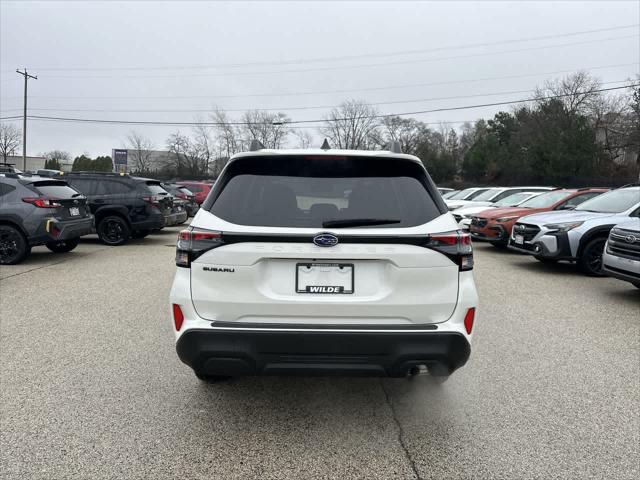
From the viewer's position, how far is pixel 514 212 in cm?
1172

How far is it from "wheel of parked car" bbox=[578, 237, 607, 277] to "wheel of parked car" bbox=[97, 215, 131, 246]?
10430mm

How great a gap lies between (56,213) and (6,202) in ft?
2.96

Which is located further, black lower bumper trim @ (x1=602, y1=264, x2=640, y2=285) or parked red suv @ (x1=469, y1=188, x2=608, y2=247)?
parked red suv @ (x1=469, y1=188, x2=608, y2=247)

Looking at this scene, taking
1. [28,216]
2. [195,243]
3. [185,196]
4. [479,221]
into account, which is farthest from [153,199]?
[195,243]

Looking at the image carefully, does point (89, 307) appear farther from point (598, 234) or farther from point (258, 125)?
point (258, 125)

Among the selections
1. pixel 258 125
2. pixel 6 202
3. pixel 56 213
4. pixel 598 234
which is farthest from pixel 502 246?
pixel 258 125

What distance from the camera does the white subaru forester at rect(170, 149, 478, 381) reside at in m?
2.72

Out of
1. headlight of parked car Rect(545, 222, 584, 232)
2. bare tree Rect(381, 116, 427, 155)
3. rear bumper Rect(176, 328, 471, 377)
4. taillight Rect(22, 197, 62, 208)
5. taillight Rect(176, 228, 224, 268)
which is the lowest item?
rear bumper Rect(176, 328, 471, 377)

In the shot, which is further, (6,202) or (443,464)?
(6,202)

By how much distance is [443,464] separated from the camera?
107 inches

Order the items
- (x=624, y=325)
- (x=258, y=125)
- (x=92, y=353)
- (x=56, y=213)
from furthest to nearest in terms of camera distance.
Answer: (x=258, y=125)
(x=56, y=213)
(x=624, y=325)
(x=92, y=353)

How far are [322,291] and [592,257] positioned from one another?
7675 mm

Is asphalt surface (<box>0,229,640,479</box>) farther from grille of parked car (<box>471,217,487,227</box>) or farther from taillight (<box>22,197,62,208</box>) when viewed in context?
grille of parked car (<box>471,217,487,227</box>)

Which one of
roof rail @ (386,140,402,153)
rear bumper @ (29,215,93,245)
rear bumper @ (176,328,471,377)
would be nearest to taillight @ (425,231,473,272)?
rear bumper @ (176,328,471,377)
